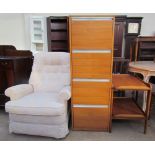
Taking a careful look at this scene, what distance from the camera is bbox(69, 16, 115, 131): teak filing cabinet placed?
1.73m

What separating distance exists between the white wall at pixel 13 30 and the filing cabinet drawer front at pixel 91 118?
2882mm

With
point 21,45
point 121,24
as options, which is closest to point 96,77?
point 121,24

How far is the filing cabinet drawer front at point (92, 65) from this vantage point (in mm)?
1799

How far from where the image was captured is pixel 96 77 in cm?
185

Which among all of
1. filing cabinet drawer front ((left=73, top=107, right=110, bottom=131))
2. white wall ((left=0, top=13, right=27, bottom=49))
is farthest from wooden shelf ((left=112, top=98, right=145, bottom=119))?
white wall ((left=0, top=13, right=27, bottom=49))

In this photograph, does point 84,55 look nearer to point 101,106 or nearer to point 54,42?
point 101,106

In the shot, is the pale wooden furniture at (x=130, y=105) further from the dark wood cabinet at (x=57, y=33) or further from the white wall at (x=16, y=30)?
the white wall at (x=16, y=30)

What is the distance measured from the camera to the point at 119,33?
3619 millimetres

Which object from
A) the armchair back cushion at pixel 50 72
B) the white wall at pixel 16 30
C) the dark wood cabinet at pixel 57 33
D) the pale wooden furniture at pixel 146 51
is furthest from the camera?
the white wall at pixel 16 30

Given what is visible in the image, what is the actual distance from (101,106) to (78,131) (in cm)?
45

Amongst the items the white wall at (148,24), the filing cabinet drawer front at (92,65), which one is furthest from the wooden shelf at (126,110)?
the white wall at (148,24)

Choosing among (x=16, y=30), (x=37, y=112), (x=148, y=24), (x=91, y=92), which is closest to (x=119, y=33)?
(x=148, y=24)

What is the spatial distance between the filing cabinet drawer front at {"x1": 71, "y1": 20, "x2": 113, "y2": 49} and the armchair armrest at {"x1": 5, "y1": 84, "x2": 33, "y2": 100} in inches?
35.8

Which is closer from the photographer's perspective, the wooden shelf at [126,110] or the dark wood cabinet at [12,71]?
the wooden shelf at [126,110]
